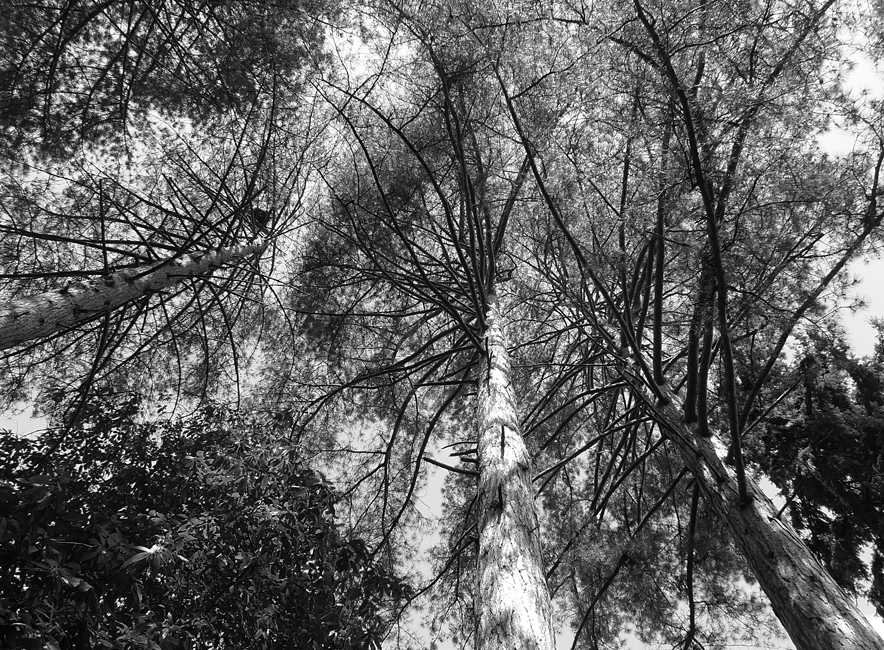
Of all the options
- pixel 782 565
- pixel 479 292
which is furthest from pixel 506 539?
pixel 479 292

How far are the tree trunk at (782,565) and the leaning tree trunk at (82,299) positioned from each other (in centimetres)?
367

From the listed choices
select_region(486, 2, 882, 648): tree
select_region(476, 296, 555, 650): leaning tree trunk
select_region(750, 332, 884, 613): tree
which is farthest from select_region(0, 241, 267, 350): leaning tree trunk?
select_region(750, 332, 884, 613): tree

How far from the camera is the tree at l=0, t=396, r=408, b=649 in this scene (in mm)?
1627

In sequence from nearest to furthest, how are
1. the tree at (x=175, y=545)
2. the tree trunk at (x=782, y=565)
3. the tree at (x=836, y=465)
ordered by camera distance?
1. the tree at (x=175, y=545)
2. the tree trunk at (x=782, y=565)
3. the tree at (x=836, y=465)

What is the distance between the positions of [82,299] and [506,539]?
308 centimetres

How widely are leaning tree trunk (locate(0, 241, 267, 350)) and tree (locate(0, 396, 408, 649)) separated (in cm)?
57

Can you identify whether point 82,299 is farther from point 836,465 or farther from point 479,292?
point 836,465

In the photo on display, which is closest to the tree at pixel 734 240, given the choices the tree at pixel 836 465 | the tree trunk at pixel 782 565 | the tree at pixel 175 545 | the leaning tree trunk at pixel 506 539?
the tree trunk at pixel 782 565

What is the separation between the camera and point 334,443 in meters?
5.27

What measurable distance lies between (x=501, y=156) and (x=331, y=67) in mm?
1942

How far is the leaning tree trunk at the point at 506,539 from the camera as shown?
169 cm

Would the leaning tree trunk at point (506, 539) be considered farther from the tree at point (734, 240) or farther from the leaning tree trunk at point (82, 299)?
the leaning tree trunk at point (82, 299)

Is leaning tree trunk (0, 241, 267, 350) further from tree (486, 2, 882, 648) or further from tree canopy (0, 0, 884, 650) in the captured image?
tree (486, 2, 882, 648)

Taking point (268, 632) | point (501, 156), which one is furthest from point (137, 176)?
point (268, 632)
